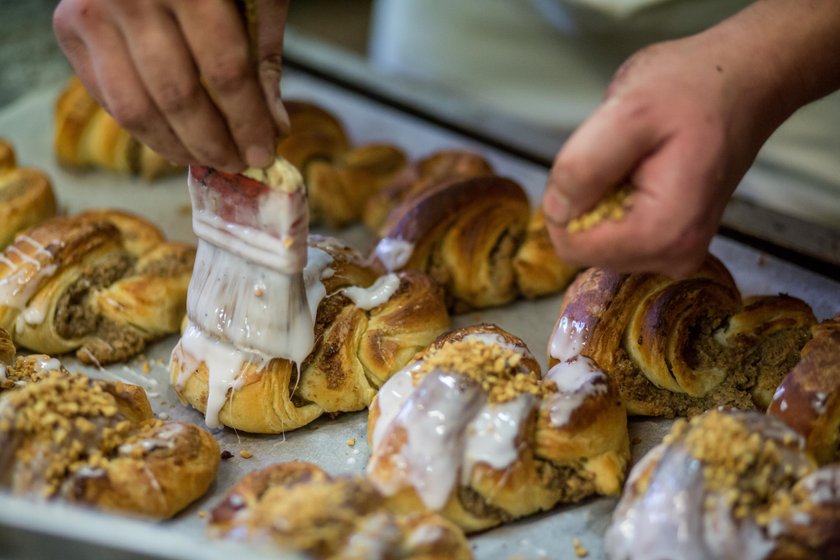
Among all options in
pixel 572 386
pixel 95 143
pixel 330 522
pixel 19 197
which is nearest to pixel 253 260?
pixel 330 522

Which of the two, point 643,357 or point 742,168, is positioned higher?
point 742,168

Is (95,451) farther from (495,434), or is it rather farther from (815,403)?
(815,403)

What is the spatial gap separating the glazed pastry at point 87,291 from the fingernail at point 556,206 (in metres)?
1.36

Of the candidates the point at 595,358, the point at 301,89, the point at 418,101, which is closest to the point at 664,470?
the point at 595,358

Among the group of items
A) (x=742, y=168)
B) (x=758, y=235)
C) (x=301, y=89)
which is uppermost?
(x=742, y=168)

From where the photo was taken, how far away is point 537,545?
2.18 m

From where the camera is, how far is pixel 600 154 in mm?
1906

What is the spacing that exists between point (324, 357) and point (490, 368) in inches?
19.9

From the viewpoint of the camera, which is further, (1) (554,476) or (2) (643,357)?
(2) (643,357)

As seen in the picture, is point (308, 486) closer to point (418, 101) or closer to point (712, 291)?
point (712, 291)

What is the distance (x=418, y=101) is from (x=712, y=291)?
199 centimetres

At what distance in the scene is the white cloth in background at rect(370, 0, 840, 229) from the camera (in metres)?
3.53

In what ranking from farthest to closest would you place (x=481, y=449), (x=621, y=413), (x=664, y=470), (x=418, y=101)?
(x=418, y=101), (x=621, y=413), (x=481, y=449), (x=664, y=470)

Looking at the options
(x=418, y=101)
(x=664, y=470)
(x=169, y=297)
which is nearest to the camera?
(x=664, y=470)
